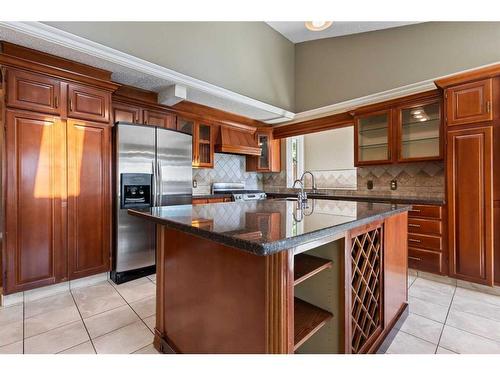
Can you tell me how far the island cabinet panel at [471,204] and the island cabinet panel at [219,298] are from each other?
2.66 metres

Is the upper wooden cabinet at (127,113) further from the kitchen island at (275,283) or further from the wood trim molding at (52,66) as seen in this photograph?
the kitchen island at (275,283)

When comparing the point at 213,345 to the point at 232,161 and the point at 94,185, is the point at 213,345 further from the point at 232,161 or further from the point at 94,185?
the point at 232,161

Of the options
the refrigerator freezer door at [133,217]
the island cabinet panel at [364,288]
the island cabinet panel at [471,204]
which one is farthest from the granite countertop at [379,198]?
the refrigerator freezer door at [133,217]

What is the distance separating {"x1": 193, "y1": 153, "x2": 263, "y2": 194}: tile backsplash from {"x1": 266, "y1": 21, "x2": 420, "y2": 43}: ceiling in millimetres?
2389

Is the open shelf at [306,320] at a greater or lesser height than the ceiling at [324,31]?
lesser

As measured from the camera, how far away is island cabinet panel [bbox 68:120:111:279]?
2.49 meters

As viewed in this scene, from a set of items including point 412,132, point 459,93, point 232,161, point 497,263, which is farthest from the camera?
point 232,161

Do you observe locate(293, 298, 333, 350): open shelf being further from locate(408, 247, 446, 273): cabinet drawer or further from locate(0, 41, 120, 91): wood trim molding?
locate(0, 41, 120, 91): wood trim molding

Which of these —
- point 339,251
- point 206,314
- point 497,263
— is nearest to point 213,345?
point 206,314

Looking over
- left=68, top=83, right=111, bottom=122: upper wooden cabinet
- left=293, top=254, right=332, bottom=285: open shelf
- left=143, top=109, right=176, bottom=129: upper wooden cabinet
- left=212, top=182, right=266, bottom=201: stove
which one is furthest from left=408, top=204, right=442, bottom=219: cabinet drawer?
left=68, top=83, right=111, bottom=122: upper wooden cabinet

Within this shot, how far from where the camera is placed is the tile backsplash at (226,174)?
4.35m

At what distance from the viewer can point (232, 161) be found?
486 cm
